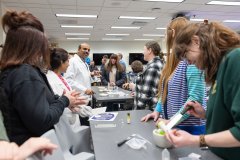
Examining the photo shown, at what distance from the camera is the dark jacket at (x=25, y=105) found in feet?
3.44

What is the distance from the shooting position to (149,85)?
2357mm

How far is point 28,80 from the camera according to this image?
107 centimetres

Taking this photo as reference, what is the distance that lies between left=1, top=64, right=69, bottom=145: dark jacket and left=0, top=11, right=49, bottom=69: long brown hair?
2.2 inches

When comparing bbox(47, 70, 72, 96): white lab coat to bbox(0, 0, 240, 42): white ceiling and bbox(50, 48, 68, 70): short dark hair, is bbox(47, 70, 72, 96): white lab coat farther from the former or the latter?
bbox(0, 0, 240, 42): white ceiling

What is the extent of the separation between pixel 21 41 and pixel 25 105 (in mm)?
339

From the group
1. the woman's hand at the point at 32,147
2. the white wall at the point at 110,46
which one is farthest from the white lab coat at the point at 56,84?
the white wall at the point at 110,46

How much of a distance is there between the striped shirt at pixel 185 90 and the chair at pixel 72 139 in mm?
620

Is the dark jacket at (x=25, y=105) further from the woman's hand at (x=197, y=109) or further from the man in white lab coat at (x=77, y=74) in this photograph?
the man in white lab coat at (x=77, y=74)

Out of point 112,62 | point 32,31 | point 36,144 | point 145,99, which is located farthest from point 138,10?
point 36,144

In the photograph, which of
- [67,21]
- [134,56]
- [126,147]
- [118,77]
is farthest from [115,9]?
[134,56]

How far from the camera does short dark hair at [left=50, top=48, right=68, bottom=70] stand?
2.33 metres

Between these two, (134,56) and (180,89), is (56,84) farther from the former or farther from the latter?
(134,56)

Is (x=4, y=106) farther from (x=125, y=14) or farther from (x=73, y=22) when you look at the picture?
(x=73, y=22)

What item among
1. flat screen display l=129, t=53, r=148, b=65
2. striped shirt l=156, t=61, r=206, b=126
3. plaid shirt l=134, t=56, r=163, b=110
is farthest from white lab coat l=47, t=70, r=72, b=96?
flat screen display l=129, t=53, r=148, b=65
